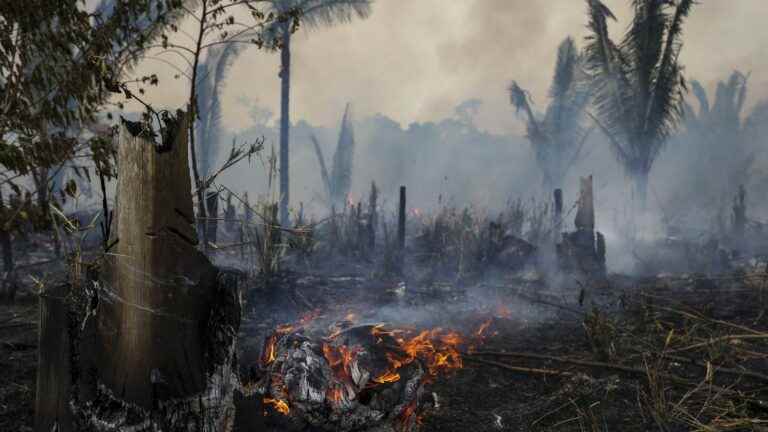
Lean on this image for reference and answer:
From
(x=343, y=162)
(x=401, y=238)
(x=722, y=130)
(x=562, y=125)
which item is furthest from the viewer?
(x=722, y=130)

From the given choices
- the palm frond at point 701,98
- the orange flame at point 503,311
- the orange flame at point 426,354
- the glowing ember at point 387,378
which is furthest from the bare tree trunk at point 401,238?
the palm frond at point 701,98

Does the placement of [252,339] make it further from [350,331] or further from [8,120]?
[8,120]

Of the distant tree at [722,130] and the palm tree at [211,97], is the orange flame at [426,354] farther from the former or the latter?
the distant tree at [722,130]

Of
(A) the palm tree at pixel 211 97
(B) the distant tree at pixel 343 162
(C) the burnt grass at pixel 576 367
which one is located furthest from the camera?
(B) the distant tree at pixel 343 162

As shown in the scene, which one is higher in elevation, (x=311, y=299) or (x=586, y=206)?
(x=586, y=206)

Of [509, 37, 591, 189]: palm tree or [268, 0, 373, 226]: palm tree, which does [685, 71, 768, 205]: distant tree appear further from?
[268, 0, 373, 226]: palm tree

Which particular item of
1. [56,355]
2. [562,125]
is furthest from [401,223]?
[562,125]

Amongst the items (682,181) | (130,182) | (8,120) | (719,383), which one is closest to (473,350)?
(719,383)

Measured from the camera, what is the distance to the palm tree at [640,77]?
43.0 feet

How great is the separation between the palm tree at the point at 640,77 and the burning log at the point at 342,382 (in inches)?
498

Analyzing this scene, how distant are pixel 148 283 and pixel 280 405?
5.13ft

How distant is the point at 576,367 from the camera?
15.3 feet

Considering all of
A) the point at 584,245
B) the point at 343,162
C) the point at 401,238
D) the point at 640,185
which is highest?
the point at 343,162

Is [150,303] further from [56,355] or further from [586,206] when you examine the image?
[586,206]
